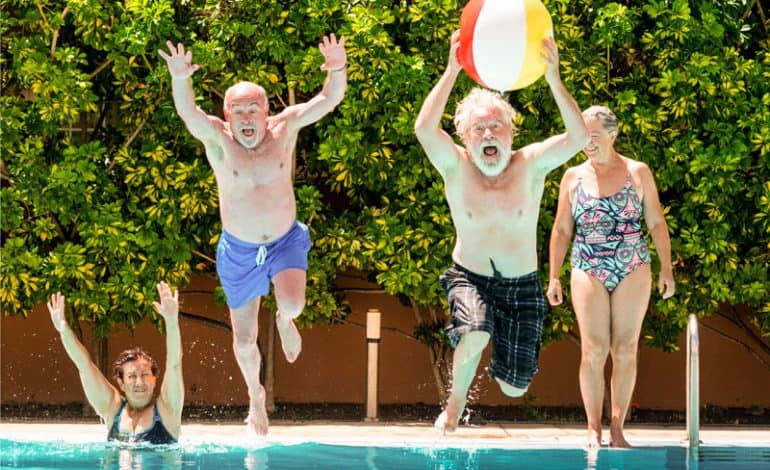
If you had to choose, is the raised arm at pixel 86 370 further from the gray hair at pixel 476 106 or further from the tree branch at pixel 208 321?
the tree branch at pixel 208 321

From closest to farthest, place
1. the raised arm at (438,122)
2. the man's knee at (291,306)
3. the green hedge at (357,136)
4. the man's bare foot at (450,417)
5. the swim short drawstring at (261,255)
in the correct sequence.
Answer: the raised arm at (438,122) < the man's bare foot at (450,417) < the man's knee at (291,306) < the swim short drawstring at (261,255) < the green hedge at (357,136)

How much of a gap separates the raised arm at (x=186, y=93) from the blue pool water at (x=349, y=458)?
189cm

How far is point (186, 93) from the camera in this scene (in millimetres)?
8758

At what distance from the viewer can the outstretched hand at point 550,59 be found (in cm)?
843

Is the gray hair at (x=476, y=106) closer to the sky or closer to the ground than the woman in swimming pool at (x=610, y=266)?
closer to the sky

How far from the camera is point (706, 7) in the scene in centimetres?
1173

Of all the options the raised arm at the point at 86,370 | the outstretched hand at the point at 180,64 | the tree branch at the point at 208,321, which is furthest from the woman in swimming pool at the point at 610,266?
the tree branch at the point at 208,321

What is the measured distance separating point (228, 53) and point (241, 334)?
3.14 meters

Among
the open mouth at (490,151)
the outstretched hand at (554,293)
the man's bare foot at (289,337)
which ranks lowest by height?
the man's bare foot at (289,337)

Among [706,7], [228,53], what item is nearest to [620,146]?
[706,7]

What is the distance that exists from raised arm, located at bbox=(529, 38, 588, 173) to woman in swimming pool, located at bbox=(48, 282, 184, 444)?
228 centimetres

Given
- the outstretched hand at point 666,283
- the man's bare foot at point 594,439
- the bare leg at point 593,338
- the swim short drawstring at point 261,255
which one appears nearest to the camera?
the swim short drawstring at point 261,255

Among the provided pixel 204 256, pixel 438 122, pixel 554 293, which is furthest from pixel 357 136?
pixel 438 122

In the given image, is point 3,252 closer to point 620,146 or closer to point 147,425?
point 147,425
